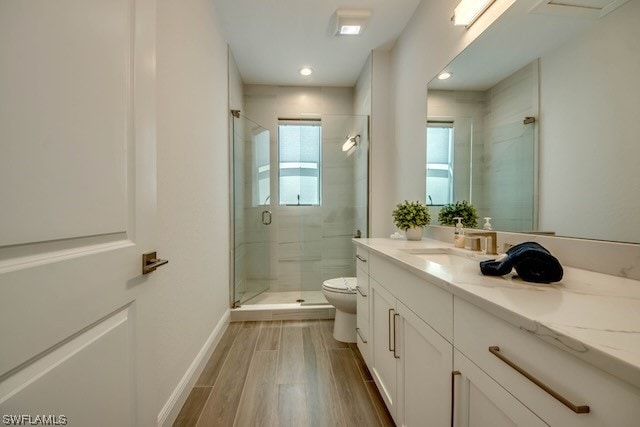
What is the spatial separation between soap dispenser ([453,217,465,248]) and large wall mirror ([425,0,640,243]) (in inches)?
5.9

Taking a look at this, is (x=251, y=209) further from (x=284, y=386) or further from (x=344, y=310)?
(x=284, y=386)

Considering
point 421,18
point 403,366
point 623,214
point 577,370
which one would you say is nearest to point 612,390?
point 577,370

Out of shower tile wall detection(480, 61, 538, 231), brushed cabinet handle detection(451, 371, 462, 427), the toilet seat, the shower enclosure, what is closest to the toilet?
the toilet seat

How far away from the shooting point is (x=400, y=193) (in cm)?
246

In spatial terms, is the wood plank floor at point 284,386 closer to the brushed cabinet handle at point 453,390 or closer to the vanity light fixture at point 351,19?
the brushed cabinet handle at point 453,390

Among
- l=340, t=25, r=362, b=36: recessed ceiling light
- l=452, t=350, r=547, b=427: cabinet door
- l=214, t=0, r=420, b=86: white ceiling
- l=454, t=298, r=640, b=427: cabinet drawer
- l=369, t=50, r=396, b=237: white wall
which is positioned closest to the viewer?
l=454, t=298, r=640, b=427: cabinet drawer

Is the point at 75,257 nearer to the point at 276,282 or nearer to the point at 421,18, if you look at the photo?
the point at 421,18

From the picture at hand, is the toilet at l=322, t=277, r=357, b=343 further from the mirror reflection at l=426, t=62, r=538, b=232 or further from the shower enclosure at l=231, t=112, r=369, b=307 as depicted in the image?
the mirror reflection at l=426, t=62, r=538, b=232

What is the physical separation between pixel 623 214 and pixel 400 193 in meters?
1.64

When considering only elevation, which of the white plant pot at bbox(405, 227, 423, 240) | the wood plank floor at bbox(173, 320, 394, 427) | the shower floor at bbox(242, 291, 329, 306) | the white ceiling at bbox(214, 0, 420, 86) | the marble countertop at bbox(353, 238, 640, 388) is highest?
the white ceiling at bbox(214, 0, 420, 86)

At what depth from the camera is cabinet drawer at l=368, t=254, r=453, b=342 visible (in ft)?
2.80

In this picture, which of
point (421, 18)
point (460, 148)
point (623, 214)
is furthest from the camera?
point (421, 18)

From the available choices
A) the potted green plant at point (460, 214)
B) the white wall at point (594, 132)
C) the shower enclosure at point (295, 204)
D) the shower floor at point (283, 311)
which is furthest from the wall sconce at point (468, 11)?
the shower floor at point (283, 311)

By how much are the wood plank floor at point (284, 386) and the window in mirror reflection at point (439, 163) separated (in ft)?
4.49
